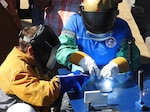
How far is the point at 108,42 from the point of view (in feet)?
13.0

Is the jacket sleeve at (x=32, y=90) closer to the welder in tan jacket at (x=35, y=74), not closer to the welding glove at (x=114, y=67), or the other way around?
the welder in tan jacket at (x=35, y=74)

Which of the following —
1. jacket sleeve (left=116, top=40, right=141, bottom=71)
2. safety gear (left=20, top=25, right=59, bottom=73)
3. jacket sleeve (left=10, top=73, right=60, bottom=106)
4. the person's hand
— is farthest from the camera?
jacket sleeve (left=116, top=40, right=141, bottom=71)

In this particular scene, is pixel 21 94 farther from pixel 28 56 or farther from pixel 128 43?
pixel 128 43

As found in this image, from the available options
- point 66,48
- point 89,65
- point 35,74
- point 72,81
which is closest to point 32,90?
point 35,74

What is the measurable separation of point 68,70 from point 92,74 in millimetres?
322

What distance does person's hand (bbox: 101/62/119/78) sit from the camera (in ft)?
12.0

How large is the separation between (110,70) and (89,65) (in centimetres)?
16

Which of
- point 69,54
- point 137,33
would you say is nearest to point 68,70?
point 69,54

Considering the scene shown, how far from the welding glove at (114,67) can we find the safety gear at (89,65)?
0.05 meters

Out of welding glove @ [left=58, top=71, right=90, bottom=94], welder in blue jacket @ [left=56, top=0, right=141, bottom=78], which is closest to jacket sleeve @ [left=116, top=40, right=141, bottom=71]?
welder in blue jacket @ [left=56, top=0, right=141, bottom=78]

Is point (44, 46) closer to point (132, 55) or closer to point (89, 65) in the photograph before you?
point (89, 65)

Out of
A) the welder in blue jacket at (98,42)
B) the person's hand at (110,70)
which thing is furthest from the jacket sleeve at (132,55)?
the person's hand at (110,70)

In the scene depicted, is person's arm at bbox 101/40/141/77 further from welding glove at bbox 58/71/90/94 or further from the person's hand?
welding glove at bbox 58/71/90/94

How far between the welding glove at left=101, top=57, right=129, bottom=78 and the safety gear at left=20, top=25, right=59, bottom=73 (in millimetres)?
400
